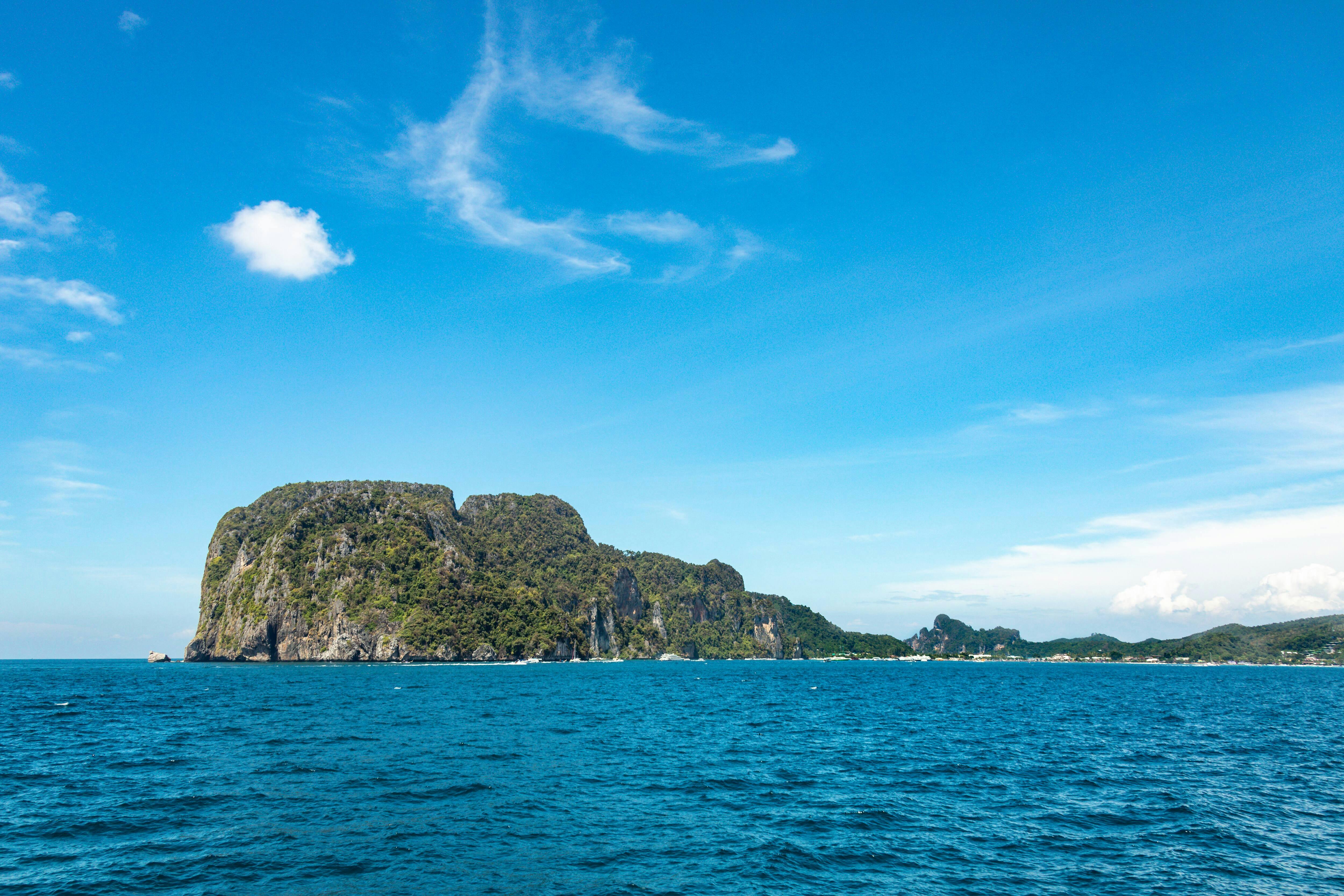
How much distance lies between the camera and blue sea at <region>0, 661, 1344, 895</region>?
75.9ft

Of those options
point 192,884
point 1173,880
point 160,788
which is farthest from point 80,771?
point 1173,880

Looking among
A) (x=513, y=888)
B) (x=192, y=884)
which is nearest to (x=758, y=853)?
(x=513, y=888)

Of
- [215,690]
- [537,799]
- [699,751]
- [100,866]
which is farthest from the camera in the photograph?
[215,690]

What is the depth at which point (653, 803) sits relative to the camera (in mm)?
32594

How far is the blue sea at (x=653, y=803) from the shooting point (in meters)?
23.1

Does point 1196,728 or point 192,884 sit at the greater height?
point 192,884

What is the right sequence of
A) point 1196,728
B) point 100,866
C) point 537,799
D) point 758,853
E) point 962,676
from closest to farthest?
point 100,866
point 758,853
point 537,799
point 1196,728
point 962,676

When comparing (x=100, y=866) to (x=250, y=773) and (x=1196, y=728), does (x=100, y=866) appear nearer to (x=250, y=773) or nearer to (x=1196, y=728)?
(x=250, y=773)

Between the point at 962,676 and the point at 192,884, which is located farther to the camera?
the point at 962,676

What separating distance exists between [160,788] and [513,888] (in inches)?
978

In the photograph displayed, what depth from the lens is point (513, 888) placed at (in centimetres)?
2145

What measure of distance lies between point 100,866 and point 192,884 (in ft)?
16.1

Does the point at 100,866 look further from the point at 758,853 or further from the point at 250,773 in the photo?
the point at 758,853

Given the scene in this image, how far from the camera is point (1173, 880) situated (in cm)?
2372
